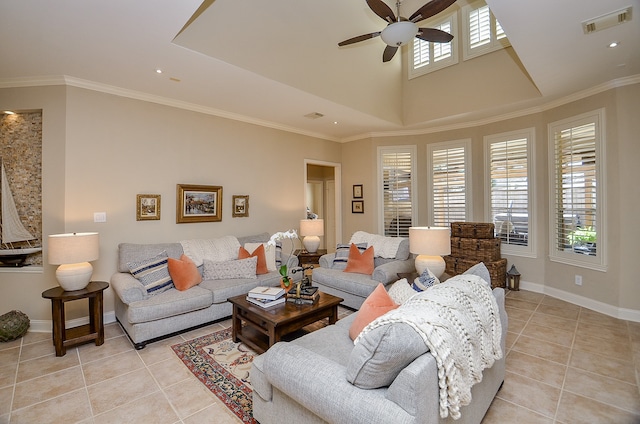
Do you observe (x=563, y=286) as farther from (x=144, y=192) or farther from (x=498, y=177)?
(x=144, y=192)

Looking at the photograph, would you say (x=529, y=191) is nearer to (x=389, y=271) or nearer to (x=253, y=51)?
(x=389, y=271)

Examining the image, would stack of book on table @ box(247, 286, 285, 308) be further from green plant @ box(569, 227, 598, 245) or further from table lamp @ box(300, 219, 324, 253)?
green plant @ box(569, 227, 598, 245)

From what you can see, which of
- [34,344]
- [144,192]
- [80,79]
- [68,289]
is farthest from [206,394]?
[80,79]

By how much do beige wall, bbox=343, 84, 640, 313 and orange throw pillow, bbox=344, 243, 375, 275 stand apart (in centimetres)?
211

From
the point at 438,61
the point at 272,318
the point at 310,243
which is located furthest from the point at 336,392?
the point at 438,61

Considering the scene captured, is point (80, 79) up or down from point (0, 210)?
up

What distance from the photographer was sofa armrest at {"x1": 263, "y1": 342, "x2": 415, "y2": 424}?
124cm

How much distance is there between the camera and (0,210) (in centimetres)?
351

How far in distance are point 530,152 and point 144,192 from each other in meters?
5.64

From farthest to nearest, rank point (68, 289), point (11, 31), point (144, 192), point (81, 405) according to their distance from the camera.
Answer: point (144, 192) → point (68, 289) → point (11, 31) → point (81, 405)

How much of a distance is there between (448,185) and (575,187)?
5.97 feet

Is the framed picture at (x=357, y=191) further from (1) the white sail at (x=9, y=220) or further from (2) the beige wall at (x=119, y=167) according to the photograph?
(1) the white sail at (x=9, y=220)

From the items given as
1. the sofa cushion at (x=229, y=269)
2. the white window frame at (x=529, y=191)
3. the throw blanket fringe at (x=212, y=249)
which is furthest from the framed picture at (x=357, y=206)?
the sofa cushion at (x=229, y=269)

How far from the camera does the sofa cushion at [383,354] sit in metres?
1.26
